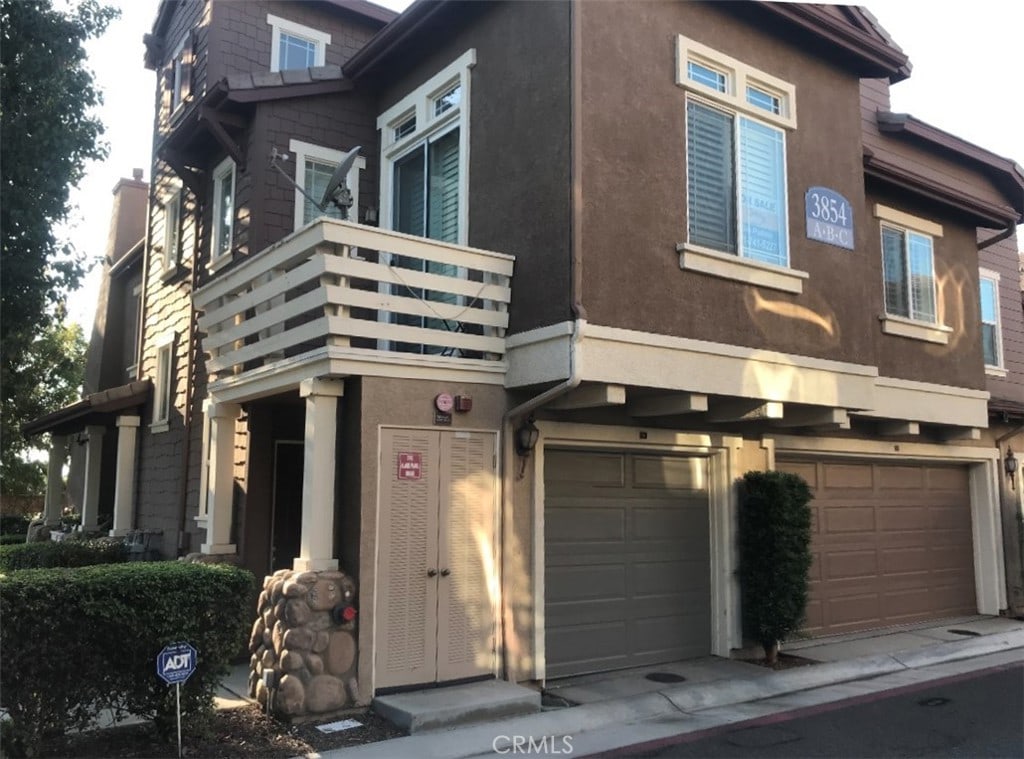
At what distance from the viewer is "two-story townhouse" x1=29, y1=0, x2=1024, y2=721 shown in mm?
7117

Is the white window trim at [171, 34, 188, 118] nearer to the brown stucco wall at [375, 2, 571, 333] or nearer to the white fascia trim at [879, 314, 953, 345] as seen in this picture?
the brown stucco wall at [375, 2, 571, 333]

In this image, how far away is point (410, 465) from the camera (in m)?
7.14

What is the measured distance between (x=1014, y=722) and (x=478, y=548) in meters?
4.65

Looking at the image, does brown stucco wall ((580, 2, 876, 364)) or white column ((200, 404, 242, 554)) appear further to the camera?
white column ((200, 404, 242, 554))

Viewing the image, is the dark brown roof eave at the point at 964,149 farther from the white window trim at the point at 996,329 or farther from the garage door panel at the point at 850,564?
the garage door panel at the point at 850,564

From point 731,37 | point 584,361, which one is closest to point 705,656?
point 584,361

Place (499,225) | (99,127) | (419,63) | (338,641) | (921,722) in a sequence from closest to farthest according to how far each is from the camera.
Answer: (338,641)
(921,722)
(499,225)
(99,127)
(419,63)

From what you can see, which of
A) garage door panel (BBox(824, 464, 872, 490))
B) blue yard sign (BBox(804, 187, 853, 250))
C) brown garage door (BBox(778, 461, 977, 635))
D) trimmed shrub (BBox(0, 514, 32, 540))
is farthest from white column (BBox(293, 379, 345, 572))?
trimmed shrub (BBox(0, 514, 32, 540))


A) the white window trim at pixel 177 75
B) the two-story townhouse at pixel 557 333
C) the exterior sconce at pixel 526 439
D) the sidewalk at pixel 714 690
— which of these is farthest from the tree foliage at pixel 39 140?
the sidewalk at pixel 714 690

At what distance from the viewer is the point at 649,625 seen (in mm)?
8719

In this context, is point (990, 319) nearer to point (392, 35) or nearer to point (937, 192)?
point (937, 192)

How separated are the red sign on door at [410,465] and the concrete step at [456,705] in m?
1.74

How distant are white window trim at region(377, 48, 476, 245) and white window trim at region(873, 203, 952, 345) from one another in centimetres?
559

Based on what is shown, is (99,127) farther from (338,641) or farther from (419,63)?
(338,641)
